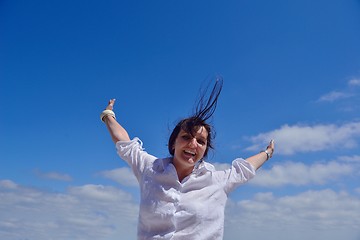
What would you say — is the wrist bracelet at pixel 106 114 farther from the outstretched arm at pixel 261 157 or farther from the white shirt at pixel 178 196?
the outstretched arm at pixel 261 157

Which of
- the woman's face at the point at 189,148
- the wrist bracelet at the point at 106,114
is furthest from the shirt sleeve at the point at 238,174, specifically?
the wrist bracelet at the point at 106,114

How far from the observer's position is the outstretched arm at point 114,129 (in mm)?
4191

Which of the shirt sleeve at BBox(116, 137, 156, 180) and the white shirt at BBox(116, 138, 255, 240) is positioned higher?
the shirt sleeve at BBox(116, 137, 156, 180)

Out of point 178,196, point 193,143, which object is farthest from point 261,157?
point 178,196

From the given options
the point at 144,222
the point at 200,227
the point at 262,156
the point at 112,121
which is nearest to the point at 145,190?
the point at 144,222

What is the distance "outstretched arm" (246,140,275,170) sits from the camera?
434 centimetres

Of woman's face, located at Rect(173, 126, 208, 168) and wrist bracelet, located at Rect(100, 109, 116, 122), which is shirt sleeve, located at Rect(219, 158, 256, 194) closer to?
woman's face, located at Rect(173, 126, 208, 168)

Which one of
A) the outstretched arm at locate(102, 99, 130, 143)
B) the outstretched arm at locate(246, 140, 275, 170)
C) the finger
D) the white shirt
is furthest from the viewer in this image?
the finger

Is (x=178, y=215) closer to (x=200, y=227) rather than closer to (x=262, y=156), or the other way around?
(x=200, y=227)

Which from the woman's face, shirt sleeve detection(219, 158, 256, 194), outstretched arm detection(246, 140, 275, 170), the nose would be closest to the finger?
the woman's face

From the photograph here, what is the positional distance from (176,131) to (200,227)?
39.5 inches

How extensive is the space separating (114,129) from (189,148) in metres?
0.91

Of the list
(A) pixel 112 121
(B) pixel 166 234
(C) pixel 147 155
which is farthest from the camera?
(A) pixel 112 121

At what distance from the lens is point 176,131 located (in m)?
4.09
